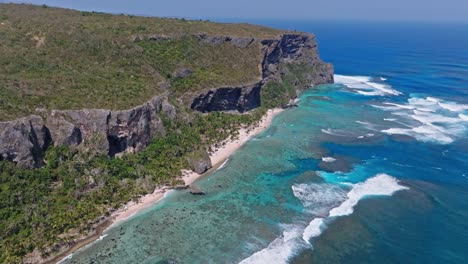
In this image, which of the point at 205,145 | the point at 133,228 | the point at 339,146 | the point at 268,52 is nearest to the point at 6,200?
the point at 133,228

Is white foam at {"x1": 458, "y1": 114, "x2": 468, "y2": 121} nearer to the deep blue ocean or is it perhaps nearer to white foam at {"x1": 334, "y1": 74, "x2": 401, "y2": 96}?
the deep blue ocean

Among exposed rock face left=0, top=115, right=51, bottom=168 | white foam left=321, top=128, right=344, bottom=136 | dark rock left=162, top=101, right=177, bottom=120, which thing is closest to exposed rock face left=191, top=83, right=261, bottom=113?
dark rock left=162, top=101, right=177, bottom=120

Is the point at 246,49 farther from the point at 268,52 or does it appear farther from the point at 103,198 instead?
the point at 103,198

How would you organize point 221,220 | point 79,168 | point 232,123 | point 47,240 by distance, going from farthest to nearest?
1. point 232,123
2. point 79,168
3. point 221,220
4. point 47,240

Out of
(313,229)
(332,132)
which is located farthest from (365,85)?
(313,229)

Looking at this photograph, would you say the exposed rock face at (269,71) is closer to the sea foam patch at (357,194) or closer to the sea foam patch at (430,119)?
the sea foam patch at (430,119)

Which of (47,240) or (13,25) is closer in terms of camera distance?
(47,240)
